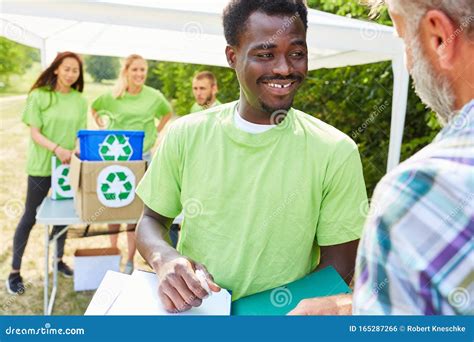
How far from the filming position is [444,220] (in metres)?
0.50

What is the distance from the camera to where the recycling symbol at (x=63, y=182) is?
3.08 meters

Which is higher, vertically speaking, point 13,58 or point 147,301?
point 13,58

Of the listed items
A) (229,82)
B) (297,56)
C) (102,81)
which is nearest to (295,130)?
(297,56)

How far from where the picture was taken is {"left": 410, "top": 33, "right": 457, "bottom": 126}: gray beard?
23.5 inches

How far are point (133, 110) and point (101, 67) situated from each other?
450 inches

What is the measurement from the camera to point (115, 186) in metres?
2.74

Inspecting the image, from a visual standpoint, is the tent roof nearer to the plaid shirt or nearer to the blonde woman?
the blonde woman

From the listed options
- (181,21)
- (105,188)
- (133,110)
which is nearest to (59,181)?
(105,188)

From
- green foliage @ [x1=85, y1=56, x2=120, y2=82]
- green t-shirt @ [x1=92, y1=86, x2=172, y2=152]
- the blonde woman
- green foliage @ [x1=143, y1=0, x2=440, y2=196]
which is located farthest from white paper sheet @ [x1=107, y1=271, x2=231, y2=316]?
green foliage @ [x1=85, y1=56, x2=120, y2=82]

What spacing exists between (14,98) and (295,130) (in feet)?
46.8

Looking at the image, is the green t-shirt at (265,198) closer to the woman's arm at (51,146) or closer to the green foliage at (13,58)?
the woman's arm at (51,146)

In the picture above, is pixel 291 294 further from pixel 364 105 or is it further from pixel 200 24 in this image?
pixel 364 105

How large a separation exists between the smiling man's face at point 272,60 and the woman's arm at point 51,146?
2229 mm
